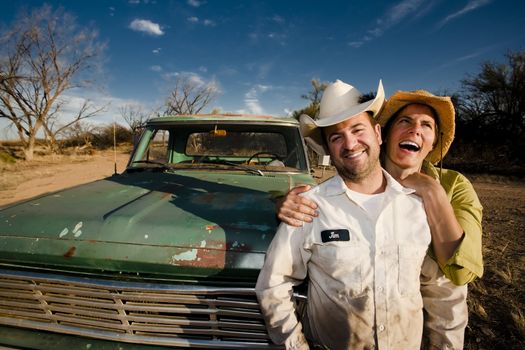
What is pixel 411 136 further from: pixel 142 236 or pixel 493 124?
pixel 493 124

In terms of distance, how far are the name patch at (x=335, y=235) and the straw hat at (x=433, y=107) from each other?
85 centimetres

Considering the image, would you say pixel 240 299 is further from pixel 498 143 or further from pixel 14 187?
pixel 498 143

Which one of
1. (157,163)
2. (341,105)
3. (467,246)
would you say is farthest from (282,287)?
(157,163)

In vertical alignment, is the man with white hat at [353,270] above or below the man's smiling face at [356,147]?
below

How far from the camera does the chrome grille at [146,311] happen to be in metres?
1.38

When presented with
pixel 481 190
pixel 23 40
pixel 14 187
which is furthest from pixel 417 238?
pixel 23 40

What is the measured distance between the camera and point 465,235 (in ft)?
4.27

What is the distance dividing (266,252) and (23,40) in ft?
84.6

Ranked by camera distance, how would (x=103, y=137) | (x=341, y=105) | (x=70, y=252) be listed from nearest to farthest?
(x=70, y=252) → (x=341, y=105) → (x=103, y=137)

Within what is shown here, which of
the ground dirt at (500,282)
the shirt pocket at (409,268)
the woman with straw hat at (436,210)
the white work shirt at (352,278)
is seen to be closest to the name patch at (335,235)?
the white work shirt at (352,278)

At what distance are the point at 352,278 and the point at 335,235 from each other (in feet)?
0.66

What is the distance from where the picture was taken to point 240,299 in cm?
140

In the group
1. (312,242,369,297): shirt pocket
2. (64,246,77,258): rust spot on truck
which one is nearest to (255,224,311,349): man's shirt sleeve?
(312,242,369,297): shirt pocket

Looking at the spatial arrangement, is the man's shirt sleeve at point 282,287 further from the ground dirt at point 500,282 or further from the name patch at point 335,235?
the ground dirt at point 500,282
